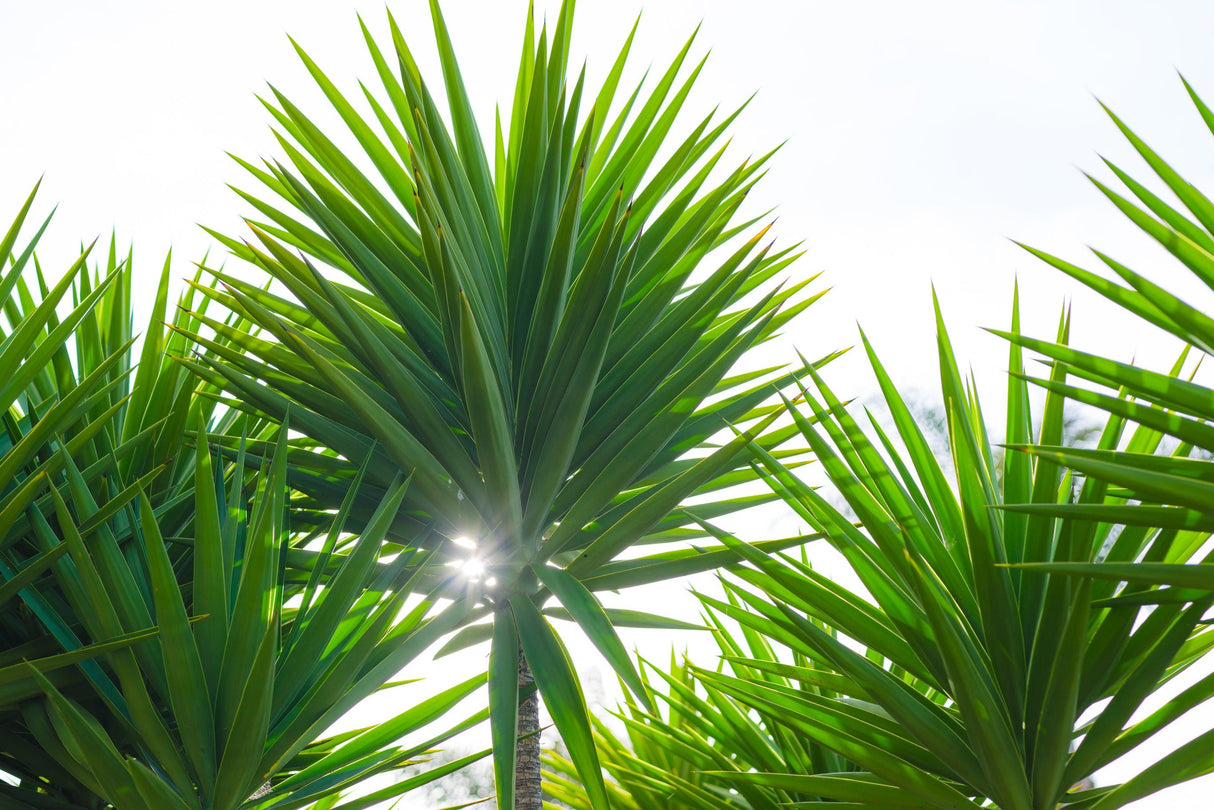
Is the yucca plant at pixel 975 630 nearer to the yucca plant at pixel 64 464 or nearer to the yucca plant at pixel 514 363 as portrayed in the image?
the yucca plant at pixel 514 363

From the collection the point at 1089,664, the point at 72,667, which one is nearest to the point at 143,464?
the point at 72,667

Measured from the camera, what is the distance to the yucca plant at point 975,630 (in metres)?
1.08

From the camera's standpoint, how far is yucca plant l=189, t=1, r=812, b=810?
132cm

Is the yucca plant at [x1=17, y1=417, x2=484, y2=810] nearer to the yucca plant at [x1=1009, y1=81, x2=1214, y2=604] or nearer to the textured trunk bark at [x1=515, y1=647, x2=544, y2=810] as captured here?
the textured trunk bark at [x1=515, y1=647, x2=544, y2=810]

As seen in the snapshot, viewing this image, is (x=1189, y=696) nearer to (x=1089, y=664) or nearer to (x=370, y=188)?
(x=1089, y=664)

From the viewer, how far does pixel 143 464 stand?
1.65 meters

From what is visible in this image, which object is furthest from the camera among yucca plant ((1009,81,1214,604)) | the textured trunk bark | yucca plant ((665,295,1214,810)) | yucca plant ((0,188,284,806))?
the textured trunk bark

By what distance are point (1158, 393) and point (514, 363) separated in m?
1.10

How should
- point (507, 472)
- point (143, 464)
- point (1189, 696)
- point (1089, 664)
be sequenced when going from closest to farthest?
point (1189, 696) < point (1089, 664) < point (507, 472) < point (143, 464)

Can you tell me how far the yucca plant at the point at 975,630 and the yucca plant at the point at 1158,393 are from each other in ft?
0.17

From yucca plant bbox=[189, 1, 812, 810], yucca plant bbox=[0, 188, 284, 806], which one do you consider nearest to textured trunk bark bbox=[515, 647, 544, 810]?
yucca plant bbox=[189, 1, 812, 810]

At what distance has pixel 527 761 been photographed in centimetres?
145

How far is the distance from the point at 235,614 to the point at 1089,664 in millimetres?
1177

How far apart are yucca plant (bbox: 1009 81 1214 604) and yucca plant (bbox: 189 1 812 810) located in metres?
0.48
